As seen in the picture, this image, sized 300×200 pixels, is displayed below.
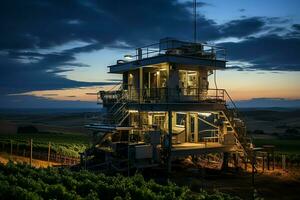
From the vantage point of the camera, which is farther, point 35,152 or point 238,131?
point 35,152

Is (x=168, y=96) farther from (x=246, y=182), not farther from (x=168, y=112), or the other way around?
(x=246, y=182)

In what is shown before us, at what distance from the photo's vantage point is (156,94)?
95.2 feet

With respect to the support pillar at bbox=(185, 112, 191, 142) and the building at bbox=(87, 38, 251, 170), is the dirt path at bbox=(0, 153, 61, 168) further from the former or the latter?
the support pillar at bbox=(185, 112, 191, 142)

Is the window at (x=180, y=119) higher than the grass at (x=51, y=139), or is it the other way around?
the window at (x=180, y=119)

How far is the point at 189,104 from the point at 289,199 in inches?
354

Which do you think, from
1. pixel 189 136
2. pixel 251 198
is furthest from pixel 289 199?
pixel 189 136

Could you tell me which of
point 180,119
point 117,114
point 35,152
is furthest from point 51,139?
point 117,114

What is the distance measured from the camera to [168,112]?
2639 centimetres

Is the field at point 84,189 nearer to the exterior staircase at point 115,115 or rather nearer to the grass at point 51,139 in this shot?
the exterior staircase at point 115,115

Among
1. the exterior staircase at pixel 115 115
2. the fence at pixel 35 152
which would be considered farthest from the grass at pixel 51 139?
the exterior staircase at pixel 115 115

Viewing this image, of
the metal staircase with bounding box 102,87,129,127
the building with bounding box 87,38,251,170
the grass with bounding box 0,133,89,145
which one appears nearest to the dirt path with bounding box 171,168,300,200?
the building with bounding box 87,38,251,170

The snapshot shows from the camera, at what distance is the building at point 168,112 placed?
26328mm

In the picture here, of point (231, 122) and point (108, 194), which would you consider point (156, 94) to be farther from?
point (108, 194)

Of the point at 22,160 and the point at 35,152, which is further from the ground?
the point at 35,152
